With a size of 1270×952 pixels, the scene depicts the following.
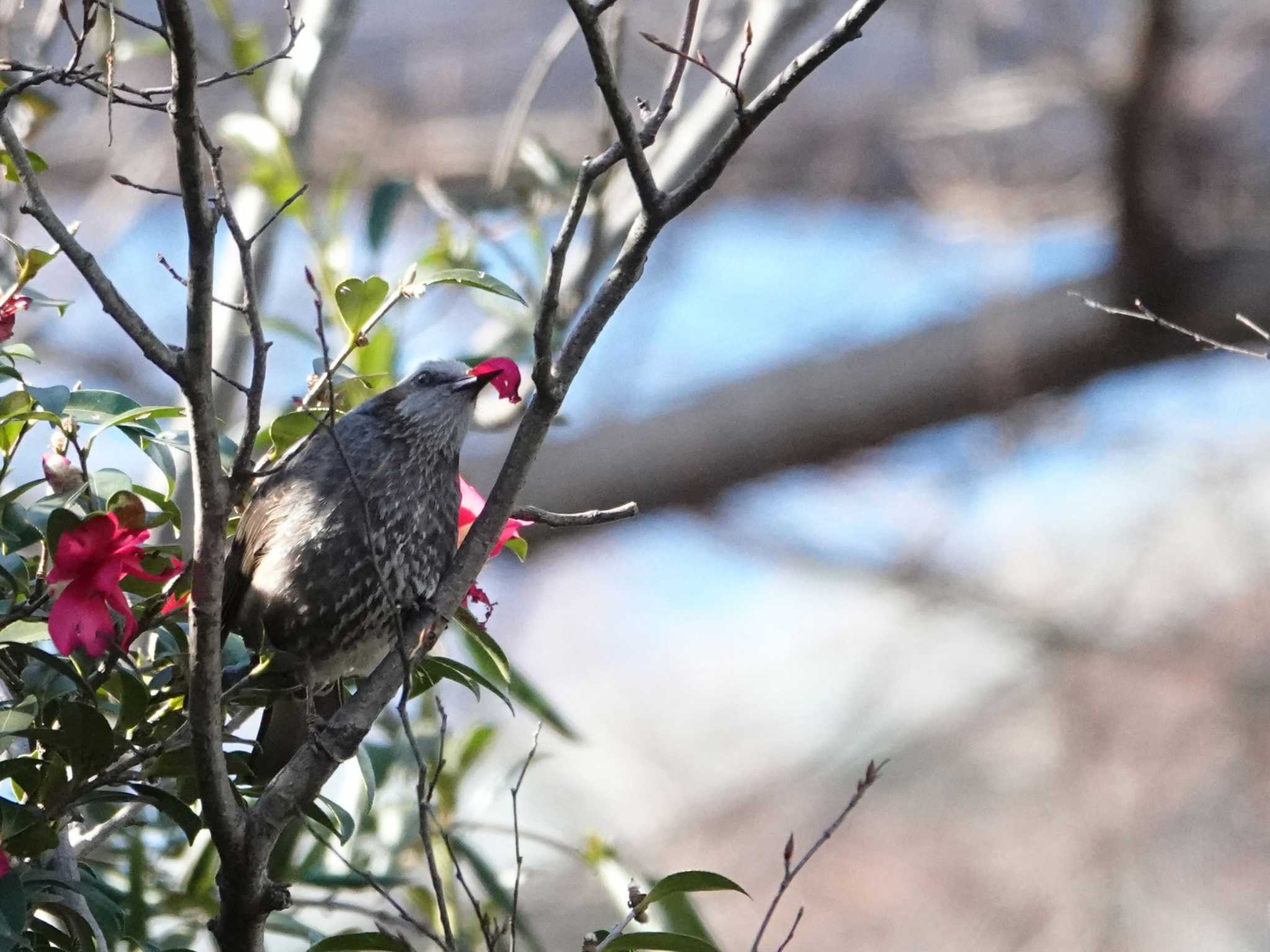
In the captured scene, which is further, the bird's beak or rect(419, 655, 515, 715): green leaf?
the bird's beak

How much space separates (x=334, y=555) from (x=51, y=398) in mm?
571

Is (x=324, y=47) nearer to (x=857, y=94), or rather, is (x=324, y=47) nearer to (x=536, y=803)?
(x=857, y=94)

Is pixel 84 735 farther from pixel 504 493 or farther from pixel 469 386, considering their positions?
pixel 469 386

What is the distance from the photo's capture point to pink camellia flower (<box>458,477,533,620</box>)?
166 centimetres

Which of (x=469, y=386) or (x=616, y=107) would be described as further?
(x=469, y=386)

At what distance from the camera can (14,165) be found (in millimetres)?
1383

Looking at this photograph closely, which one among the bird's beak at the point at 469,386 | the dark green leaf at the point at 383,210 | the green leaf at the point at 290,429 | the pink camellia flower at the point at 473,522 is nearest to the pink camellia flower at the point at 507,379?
the pink camellia flower at the point at 473,522

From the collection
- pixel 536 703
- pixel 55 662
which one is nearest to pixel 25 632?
pixel 55 662

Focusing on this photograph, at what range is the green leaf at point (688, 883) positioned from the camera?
145cm

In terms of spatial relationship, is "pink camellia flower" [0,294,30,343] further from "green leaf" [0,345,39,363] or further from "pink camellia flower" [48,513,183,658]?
"pink camellia flower" [48,513,183,658]

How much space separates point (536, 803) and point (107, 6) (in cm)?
527

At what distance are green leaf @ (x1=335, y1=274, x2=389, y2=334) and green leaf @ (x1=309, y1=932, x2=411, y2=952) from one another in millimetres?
680

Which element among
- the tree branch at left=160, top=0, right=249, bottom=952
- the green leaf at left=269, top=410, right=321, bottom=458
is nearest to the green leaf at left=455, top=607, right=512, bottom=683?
the green leaf at left=269, top=410, right=321, bottom=458

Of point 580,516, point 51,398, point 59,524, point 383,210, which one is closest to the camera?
point 59,524
